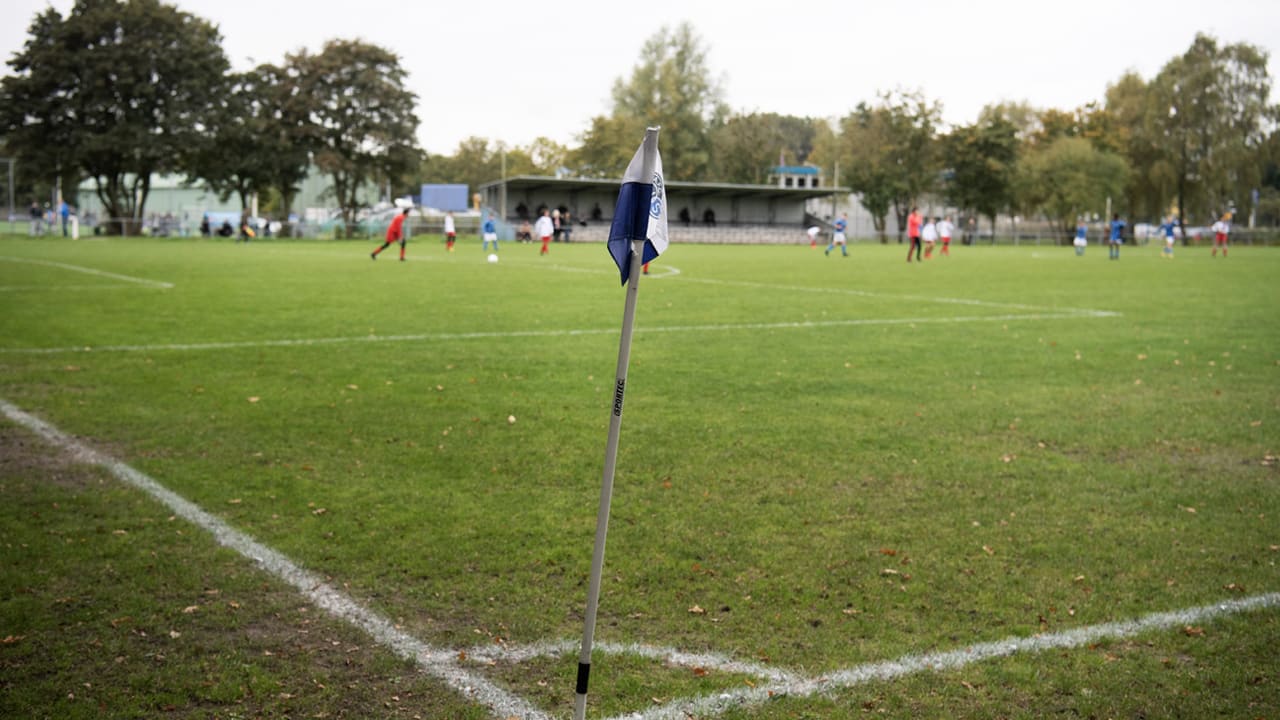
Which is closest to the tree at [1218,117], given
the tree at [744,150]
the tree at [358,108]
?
the tree at [744,150]

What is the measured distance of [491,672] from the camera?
3895 mm

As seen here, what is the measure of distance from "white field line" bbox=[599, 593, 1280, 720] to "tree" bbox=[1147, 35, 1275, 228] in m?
89.2

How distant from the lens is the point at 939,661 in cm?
402

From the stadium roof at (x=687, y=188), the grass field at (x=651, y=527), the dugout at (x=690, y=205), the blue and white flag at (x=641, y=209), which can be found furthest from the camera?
the dugout at (x=690, y=205)

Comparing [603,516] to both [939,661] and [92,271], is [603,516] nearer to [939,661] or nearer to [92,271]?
[939,661]

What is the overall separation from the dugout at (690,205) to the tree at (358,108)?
6.67m

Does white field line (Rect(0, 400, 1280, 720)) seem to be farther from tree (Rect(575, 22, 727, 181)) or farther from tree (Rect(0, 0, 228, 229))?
tree (Rect(575, 22, 727, 181))

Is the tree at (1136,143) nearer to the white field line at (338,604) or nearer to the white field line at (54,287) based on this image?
the white field line at (54,287)

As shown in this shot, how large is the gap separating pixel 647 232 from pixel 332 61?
69.7m

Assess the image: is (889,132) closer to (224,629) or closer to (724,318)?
(724,318)

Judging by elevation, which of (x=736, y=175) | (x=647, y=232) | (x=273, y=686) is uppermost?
(x=736, y=175)

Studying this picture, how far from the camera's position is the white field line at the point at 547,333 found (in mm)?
12102

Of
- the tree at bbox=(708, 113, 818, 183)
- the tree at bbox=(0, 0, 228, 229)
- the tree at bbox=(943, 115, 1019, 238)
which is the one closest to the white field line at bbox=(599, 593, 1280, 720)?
the tree at bbox=(0, 0, 228, 229)

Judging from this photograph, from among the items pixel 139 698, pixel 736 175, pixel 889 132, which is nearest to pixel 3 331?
pixel 139 698
